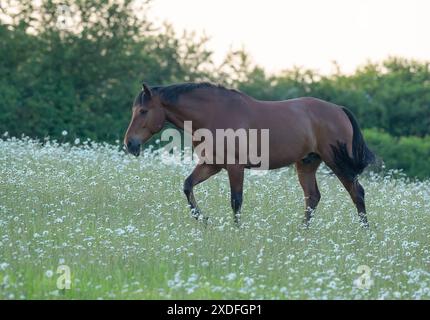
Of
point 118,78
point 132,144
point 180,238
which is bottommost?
point 180,238

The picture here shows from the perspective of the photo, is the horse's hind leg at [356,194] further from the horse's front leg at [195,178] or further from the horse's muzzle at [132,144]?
the horse's muzzle at [132,144]

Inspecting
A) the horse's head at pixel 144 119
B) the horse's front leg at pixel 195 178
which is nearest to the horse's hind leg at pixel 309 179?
the horse's front leg at pixel 195 178

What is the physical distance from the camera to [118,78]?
27.0 m

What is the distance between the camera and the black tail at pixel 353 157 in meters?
12.6

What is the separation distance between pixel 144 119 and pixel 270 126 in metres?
1.65

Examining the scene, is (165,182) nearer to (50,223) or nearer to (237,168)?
(237,168)

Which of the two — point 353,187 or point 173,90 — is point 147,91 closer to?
point 173,90

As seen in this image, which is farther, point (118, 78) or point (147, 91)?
point (118, 78)

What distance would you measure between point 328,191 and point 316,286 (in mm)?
6441

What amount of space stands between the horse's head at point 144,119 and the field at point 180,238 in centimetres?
87

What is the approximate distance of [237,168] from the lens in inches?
466

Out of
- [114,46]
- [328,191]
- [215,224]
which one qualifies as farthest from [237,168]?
[114,46]

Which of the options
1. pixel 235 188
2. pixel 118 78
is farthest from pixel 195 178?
pixel 118 78

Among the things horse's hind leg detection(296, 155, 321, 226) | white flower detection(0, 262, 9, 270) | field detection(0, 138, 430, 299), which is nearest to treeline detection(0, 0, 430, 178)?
field detection(0, 138, 430, 299)
